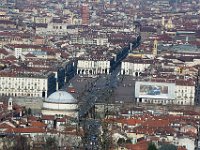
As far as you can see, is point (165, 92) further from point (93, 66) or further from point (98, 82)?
point (93, 66)

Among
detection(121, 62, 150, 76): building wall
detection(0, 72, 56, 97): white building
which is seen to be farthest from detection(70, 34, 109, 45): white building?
detection(0, 72, 56, 97): white building

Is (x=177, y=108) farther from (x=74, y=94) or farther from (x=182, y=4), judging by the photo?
(x=182, y=4)

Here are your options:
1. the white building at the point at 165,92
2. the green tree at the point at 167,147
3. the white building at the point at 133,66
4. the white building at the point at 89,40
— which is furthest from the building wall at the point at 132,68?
the green tree at the point at 167,147

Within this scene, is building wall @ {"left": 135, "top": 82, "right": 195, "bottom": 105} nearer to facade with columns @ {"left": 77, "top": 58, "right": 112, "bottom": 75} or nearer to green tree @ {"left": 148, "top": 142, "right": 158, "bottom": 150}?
facade with columns @ {"left": 77, "top": 58, "right": 112, "bottom": 75}

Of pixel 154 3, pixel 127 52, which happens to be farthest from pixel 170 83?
pixel 154 3

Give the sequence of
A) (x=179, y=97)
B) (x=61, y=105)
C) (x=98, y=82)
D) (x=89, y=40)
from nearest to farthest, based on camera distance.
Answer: (x=61, y=105)
(x=179, y=97)
(x=98, y=82)
(x=89, y=40)

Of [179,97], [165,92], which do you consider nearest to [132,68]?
[179,97]
